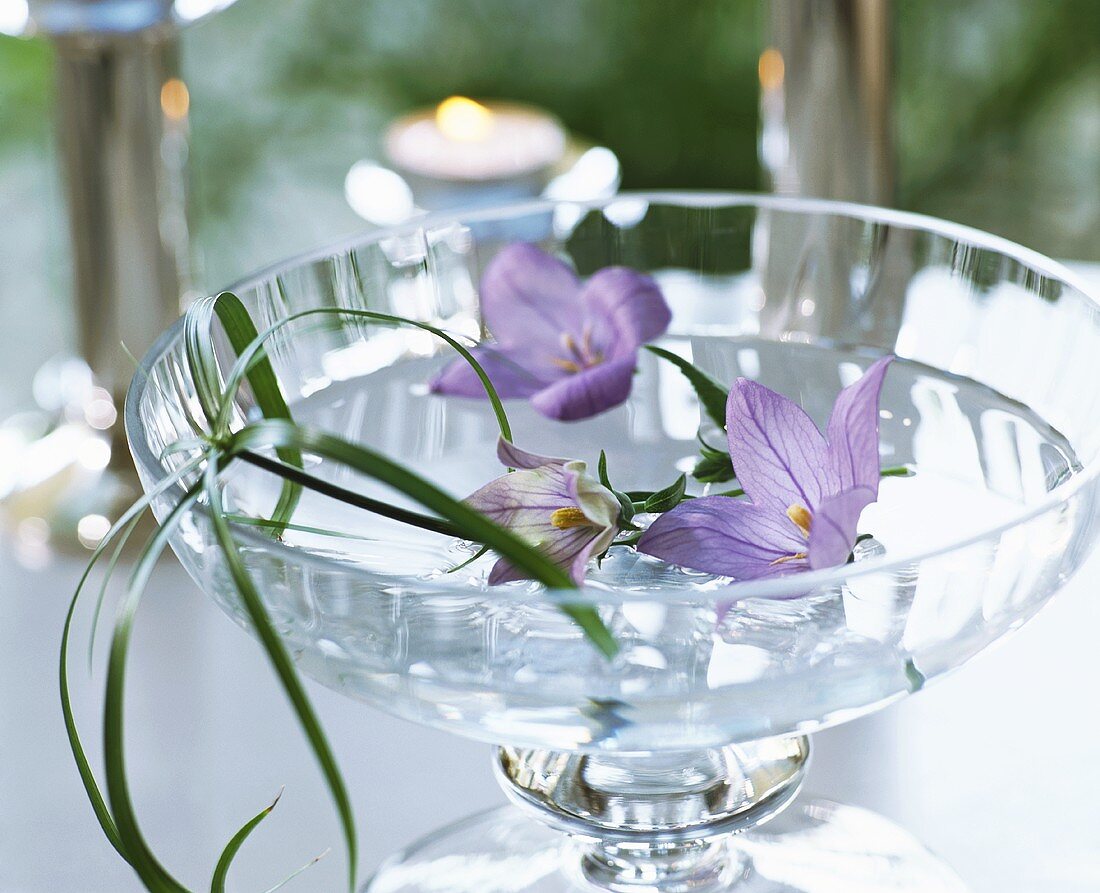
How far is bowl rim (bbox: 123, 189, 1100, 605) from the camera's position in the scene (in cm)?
24

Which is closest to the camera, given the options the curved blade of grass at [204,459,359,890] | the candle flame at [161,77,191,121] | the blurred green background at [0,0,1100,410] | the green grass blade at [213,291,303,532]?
the curved blade of grass at [204,459,359,890]

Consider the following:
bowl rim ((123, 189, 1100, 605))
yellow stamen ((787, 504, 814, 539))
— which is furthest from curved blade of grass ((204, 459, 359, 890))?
yellow stamen ((787, 504, 814, 539))

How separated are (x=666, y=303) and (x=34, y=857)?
8.7 inches

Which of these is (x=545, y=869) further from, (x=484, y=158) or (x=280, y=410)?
(x=484, y=158)

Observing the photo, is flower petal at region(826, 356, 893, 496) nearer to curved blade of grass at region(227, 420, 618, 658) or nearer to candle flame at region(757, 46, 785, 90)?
curved blade of grass at region(227, 420, 618, 658)

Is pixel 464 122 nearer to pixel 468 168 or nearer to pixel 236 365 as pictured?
pixel 468 168

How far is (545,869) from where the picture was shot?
376 mm

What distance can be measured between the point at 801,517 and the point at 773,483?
0.03 feet

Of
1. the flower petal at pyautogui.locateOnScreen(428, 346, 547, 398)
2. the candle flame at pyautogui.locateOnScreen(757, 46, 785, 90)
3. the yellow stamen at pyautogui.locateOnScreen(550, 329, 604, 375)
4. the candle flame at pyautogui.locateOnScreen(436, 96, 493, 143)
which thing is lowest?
the flower petal at pyautogui.locateOnScreen(428, 346, 547, 398)

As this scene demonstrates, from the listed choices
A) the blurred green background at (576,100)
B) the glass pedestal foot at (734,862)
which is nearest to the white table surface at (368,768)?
the glass pedestal foot at (734,862)

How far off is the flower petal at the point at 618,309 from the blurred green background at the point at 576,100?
118cm

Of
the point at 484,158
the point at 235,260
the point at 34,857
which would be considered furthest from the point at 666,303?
the point at 235,260

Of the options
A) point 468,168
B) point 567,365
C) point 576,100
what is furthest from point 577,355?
point 576,100

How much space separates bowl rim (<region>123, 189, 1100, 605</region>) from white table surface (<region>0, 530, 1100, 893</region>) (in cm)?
10
